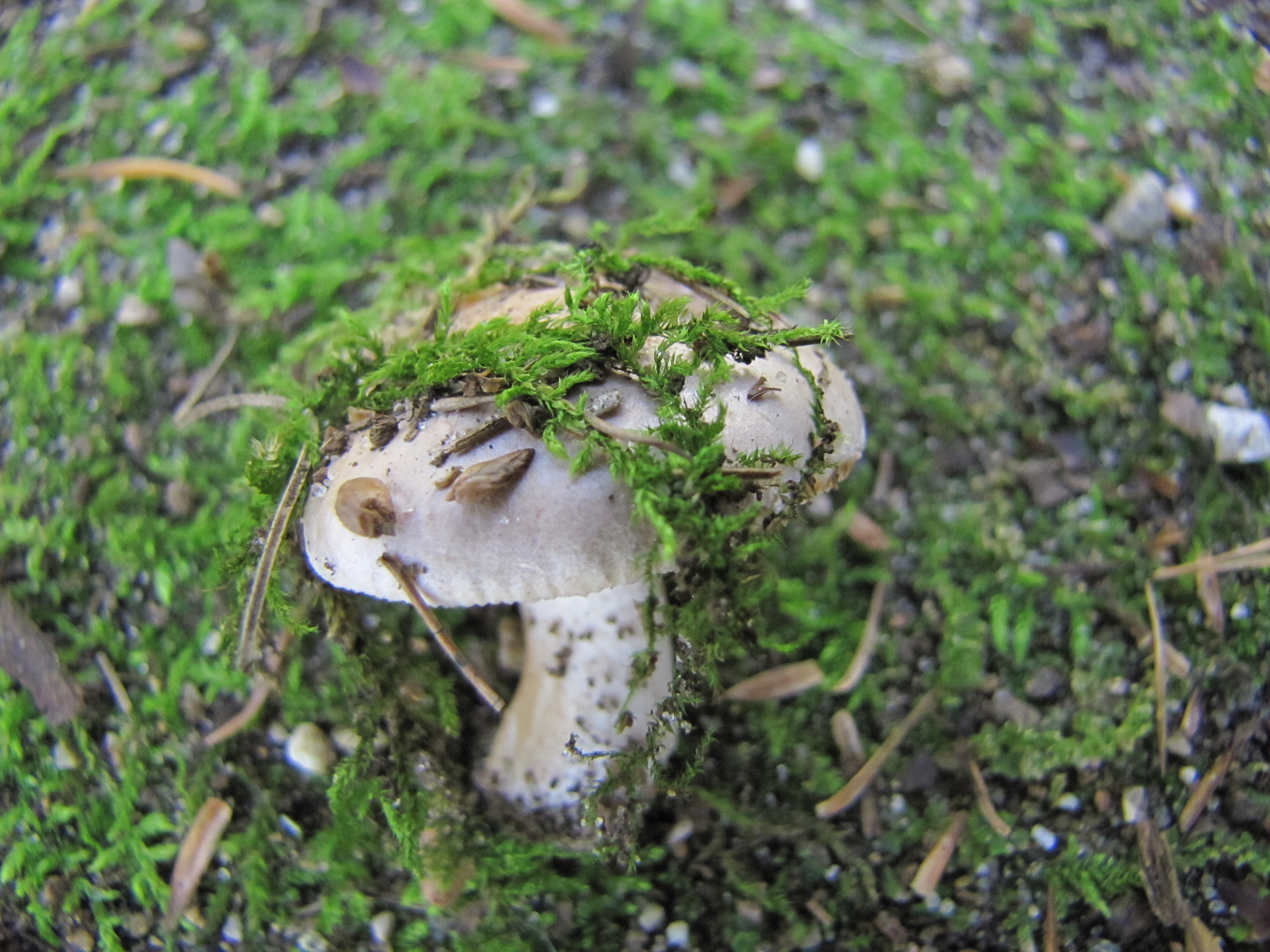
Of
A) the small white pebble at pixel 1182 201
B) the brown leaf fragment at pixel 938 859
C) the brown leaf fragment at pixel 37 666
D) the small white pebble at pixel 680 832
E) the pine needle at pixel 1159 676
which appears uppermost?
the small white pebble at pixel 1182 201

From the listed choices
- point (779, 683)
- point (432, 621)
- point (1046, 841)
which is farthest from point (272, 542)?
point (1046, 841)

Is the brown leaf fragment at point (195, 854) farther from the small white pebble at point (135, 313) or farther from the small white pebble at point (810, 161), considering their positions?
the small white pebble at point (810, 161)

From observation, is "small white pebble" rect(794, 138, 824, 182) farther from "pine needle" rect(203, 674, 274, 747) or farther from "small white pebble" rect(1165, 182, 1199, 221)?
"pine needle" rect(203, 674, 274, 747)

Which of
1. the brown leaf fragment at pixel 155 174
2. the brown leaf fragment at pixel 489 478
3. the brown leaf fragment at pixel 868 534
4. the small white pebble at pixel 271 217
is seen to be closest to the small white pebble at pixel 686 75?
the small white pebble at pixel 271 217

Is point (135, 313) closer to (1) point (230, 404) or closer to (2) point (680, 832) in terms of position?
(1) point (230, 404)

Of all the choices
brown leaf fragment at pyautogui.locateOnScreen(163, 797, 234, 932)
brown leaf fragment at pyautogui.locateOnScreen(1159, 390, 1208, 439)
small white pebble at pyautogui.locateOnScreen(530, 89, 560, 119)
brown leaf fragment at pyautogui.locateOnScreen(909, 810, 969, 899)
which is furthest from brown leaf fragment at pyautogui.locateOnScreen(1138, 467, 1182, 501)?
brown leaf fragment at pyautogui.locateOnScreen(163, 797, 234, 932)

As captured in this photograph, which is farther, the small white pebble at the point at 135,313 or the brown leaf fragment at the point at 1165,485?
the small white pebble at the point at 135,313

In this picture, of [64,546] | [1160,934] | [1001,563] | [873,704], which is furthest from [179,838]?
[1160,934]
